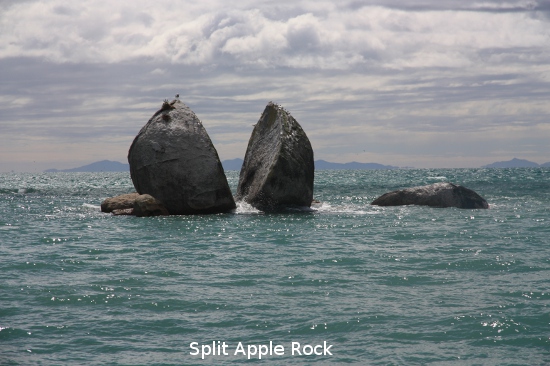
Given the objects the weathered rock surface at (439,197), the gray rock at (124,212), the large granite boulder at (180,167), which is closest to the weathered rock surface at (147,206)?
the large granite boulder at (180,167)

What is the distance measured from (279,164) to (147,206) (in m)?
5.18

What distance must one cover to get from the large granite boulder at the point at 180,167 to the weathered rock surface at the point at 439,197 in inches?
324

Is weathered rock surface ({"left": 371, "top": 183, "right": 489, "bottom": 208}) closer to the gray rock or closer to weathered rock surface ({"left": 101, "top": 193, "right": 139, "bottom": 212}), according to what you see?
weathered rock surface ({"left": 101, "top": 193, "right": 139, "bottom": 212})

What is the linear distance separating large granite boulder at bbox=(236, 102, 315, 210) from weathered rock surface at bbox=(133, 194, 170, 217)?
147 inches

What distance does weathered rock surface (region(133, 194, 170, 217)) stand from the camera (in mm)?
23359

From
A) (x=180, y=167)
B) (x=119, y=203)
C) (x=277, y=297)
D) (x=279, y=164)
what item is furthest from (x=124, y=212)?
(x=277, y=297)

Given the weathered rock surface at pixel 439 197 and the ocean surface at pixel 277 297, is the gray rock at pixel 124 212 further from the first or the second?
the weathered rock surface at pixel 439 197

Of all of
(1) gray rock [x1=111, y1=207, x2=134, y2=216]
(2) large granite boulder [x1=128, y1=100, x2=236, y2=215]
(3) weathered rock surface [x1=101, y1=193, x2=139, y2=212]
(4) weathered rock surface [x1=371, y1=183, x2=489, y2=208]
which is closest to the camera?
(2) large granite boulder [x1=128, y1=100, x2=236, y2=215]

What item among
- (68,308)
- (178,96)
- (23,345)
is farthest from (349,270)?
(178,96)

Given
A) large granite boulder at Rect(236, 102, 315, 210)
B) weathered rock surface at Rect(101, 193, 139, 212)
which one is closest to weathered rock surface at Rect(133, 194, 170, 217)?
weathered rock surface at Rect(101, 193, 139, 212)

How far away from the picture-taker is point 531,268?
12.4m

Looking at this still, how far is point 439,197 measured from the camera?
2700cm

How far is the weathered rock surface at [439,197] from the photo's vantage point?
26.6m

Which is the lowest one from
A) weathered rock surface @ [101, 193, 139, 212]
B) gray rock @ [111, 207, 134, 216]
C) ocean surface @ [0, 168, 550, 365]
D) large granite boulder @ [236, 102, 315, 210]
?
ocean surface @ [0, 168, 550, 365]
